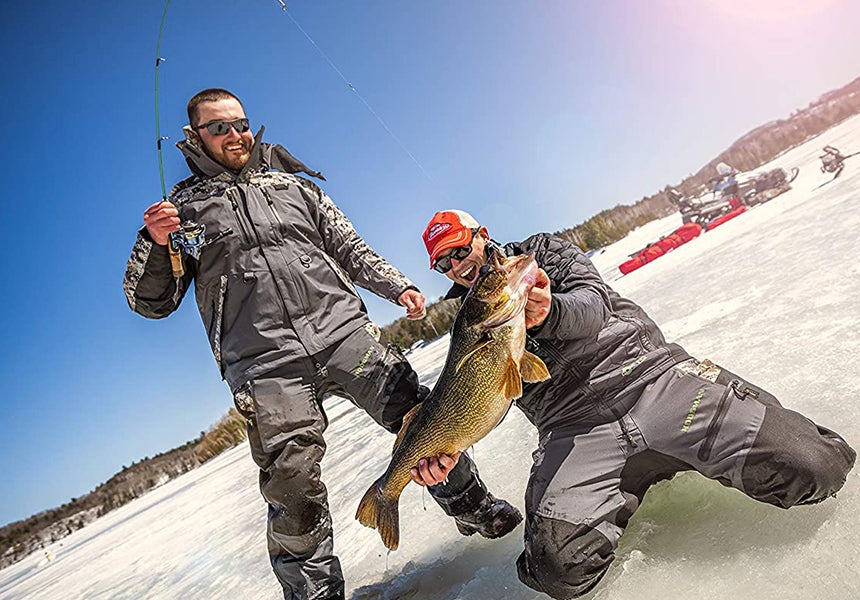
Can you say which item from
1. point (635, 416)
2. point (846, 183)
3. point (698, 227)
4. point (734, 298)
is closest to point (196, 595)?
point (635, 416)

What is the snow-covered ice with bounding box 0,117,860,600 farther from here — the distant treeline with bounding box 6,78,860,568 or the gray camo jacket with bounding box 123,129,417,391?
the distant treeline with bounding box 6,78,860,568

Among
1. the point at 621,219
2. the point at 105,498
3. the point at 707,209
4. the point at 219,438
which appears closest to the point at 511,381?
the point at 707,209

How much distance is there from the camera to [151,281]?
2.56 metres

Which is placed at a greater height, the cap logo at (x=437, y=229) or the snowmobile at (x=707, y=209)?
the cap logo at (x=437, y=229)

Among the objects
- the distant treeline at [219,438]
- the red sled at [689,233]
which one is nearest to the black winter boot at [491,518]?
the distant treeline at [219,438]

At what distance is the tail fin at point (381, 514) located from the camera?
2209 millimetres

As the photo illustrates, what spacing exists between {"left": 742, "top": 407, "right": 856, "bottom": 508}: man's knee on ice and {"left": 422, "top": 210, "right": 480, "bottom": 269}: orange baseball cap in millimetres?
1550

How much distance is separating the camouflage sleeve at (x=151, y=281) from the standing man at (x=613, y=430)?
4.44 feet

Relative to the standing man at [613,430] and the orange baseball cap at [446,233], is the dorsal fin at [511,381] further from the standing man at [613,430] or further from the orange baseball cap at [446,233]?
the orange baseball cap at [446,233]

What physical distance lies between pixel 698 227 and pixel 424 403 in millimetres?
11189

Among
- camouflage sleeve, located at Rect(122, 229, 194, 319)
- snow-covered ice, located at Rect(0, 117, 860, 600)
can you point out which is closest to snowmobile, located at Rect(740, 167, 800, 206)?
snow-covered ice, located at Rect(0, 117, 860, 600)

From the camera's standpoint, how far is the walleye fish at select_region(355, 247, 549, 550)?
2025 mm

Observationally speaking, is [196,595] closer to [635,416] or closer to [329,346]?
[329,346]

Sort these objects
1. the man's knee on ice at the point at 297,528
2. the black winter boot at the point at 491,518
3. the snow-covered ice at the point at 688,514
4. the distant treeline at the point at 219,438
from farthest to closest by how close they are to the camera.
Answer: the distant treeline at the point at 219,438
the black winter boot at the point at 491,518
the man's knee on ice at the point at 297,528
the snow-covered ice at the point at 688,514
